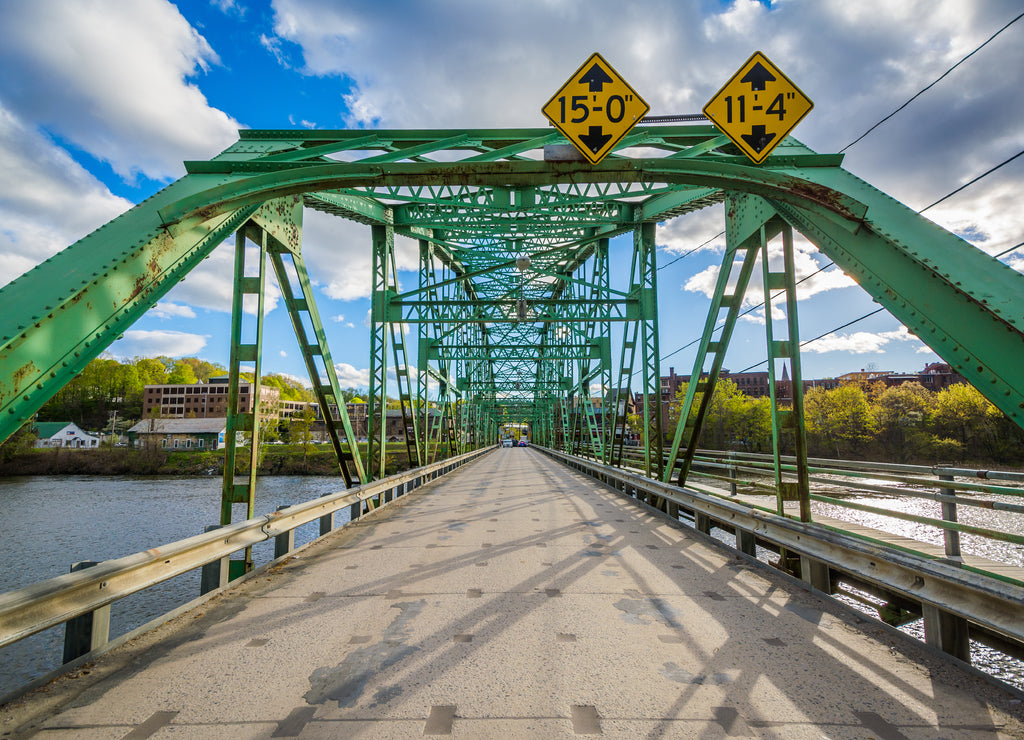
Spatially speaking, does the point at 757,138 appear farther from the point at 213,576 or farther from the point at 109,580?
the point at 213,576

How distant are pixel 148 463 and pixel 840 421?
69.2 metres

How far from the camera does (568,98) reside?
4.98m

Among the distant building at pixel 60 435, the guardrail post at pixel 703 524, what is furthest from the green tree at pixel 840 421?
the distant building at pixel 60 435

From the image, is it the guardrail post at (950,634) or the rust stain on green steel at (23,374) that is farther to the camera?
the guardrail post at (950,634)

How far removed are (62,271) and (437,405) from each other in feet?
67.6

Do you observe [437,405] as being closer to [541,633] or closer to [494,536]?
[494,536]

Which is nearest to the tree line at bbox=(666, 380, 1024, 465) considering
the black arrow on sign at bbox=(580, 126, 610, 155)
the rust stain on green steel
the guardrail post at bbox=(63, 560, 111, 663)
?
the black arrow on sign at bbox=(580, 126, 610, 155)

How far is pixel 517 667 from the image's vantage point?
3.41 meters

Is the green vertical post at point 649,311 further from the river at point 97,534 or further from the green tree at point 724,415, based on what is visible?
the green tree at point 724,415

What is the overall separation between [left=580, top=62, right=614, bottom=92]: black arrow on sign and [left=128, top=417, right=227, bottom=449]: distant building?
3037 inches

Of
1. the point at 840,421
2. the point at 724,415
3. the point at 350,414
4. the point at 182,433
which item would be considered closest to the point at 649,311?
the point at 840,421

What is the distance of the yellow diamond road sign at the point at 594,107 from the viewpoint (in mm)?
4961

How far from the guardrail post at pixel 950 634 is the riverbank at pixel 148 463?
4779cm

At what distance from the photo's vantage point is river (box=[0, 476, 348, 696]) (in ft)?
22.6
